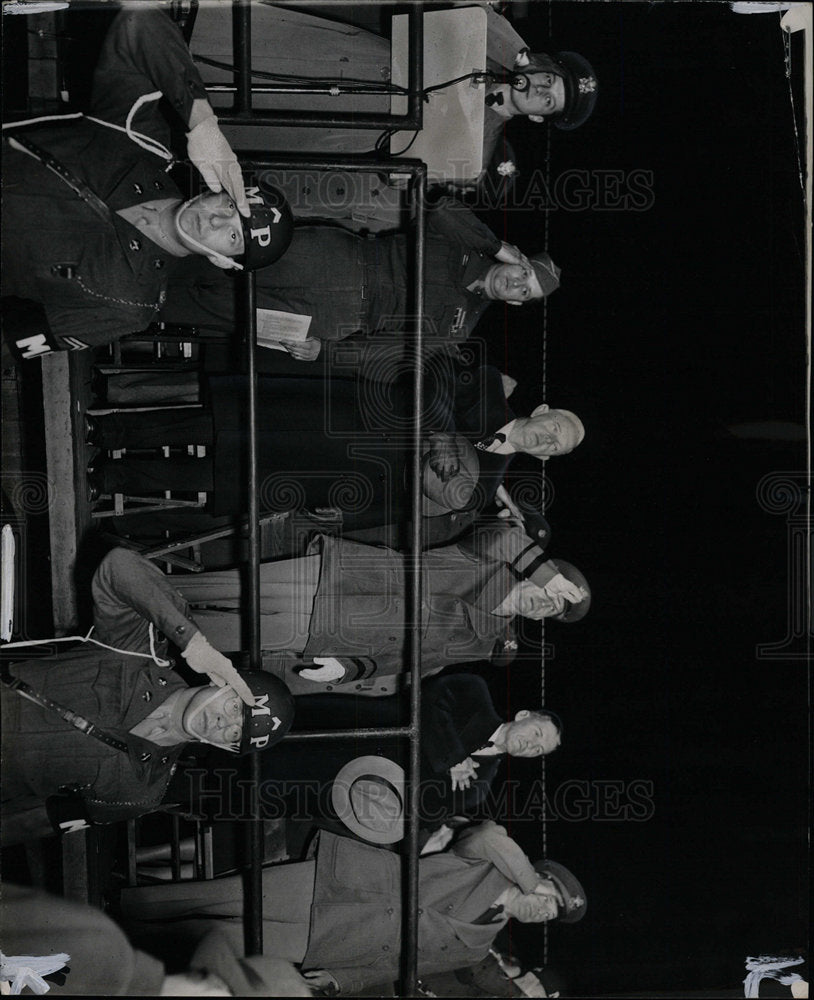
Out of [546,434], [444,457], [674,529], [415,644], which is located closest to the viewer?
[415,644]

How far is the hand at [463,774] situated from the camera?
2479mm

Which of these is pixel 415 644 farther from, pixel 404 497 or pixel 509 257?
pixel 509 257

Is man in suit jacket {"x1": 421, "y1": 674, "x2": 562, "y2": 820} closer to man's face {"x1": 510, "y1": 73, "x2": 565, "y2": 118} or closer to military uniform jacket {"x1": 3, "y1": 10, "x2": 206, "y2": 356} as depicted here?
military uniform jacket {"x1": 3, "y1": 10, "x2": 206, "y2": 356}

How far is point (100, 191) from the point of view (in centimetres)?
179

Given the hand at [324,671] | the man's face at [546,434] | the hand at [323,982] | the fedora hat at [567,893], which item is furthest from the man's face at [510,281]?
the hand at [323,982]

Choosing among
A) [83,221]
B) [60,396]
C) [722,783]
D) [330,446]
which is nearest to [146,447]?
[60,396]

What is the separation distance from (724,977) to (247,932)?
146cm

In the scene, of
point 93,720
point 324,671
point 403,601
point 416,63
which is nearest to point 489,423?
point 403,601

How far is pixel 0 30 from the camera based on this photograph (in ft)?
5.82

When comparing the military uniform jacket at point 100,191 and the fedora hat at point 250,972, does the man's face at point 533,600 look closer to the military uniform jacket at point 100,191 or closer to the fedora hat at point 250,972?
the fedora hat at point 250,972

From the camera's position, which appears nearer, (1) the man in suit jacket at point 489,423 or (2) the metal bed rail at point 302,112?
(2) the metal bed rail at point 302,112

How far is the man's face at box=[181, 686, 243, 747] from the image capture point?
1893 mm

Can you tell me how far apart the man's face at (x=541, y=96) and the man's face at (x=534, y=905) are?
2114 mm

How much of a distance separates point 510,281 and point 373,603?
0.91m
